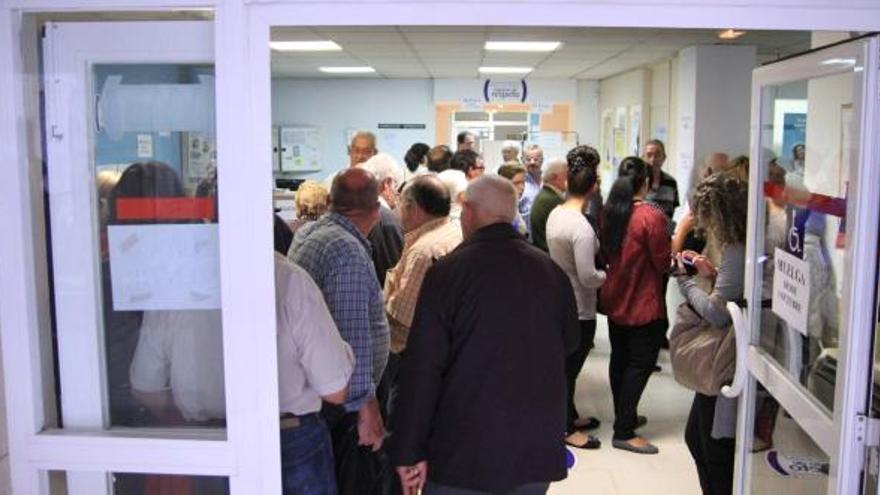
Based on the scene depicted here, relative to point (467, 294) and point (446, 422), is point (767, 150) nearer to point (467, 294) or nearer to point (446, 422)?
point (467, 294)

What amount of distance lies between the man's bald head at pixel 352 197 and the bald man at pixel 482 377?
1.81 ft

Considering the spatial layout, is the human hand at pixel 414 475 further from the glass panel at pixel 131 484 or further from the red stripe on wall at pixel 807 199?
the red stripe on wall at pixel 807 199

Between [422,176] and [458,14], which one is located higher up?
[458,14]

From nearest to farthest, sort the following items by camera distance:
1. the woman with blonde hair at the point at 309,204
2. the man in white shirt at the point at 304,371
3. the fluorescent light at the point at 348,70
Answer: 1. the man in white shirt at the point at 304,371
2. the woman with blonde hair at the point at 309,204
3. the fluorescent light at the point at 348,70

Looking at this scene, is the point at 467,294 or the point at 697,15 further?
the point at 467,294

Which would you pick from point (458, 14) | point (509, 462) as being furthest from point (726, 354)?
point (458, 14)

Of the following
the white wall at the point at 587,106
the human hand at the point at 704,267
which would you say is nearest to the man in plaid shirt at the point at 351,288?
the human hand at the point at 704,267

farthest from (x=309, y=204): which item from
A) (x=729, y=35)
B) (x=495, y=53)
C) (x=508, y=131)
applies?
(x=508, y=131)

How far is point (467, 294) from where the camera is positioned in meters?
2.22

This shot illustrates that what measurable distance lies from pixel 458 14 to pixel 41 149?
93cm

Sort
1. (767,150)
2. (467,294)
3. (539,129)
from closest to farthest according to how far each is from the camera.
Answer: (467,294)
(767,150)
(539,129)

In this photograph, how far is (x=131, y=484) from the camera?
1870 millimetres

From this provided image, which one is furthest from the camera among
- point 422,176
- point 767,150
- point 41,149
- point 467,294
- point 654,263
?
point 654,263

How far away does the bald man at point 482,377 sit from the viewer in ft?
7.30
